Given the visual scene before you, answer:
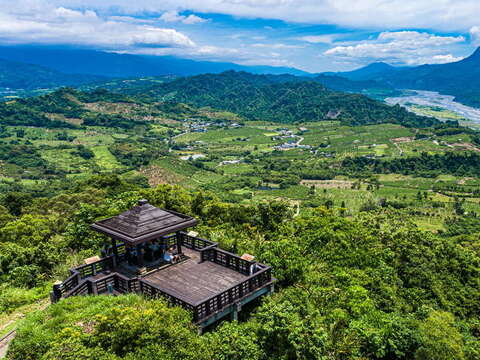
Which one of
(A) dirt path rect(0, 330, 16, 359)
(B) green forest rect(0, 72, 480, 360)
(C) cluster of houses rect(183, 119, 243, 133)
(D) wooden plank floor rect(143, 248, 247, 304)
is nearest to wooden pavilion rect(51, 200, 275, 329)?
(D) wooden plank floor rect(143, 248, 247, 304)

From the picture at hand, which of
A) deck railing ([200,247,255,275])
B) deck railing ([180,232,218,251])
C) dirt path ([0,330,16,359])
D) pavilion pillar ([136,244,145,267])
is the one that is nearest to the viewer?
dirt path ([0,330,16,359])

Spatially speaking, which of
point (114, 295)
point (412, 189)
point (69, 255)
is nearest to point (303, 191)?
point (412, 189)

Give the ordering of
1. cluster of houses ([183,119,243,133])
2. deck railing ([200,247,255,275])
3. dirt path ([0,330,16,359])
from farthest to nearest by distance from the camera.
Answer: cluster of houses ([183,119,243,133]), deck railing ([200,247,255,275]), dirt path ([0,330,16,359])

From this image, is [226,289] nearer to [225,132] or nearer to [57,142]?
[57,142]

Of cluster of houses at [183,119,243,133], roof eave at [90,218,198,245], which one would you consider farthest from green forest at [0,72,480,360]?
cluster of houses at [183,119,243,133]

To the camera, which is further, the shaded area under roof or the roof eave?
the shaded area under roof

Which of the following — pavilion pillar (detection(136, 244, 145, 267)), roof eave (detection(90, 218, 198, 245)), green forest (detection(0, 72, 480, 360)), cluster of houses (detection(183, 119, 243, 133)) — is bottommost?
cluster of houses (detection(183, 119, 243, 133))

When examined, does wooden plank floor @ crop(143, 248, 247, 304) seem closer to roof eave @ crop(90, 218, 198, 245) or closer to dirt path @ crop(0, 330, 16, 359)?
roof eave @ crop(90, 218, 198, 245)

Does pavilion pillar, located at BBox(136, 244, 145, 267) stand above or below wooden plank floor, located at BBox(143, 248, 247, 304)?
above

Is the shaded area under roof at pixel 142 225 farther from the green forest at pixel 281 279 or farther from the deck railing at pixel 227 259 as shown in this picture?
the green forest at pixel 281 279
